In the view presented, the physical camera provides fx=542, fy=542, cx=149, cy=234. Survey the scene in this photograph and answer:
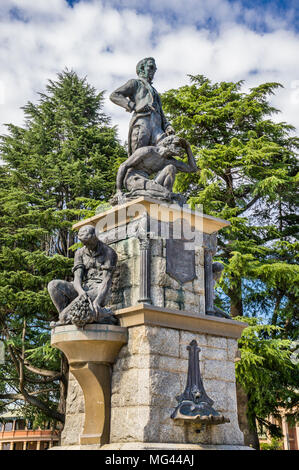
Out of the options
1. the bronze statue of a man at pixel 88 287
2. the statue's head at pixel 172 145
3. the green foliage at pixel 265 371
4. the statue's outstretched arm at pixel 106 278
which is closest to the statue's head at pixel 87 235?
the bronze statue of a man at pixel 88 287

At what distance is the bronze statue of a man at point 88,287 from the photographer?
5883 millimetres

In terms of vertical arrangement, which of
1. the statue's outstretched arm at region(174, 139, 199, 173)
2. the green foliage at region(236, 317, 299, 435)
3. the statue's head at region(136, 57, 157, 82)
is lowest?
the green foliage at region(236, 317, 299, 435)

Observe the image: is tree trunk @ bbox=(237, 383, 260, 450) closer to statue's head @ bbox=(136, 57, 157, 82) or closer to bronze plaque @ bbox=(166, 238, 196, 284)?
bronze plaque @ bbox=(166, 238, 196, 284)

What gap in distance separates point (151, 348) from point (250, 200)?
1228cm

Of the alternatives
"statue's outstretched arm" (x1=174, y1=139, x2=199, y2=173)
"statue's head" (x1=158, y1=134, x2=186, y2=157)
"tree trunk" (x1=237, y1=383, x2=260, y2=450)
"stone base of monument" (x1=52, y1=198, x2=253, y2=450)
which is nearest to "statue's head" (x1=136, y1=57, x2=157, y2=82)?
"statue's head" (x1=158, y1=134, x2=186, y2=157)

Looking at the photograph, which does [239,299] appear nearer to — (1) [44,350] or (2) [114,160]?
(1) [44,350]

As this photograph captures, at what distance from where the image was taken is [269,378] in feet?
43.7

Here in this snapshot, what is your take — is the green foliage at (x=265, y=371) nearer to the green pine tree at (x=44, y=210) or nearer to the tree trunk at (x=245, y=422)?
the tree trunk at (x=245, y=422)

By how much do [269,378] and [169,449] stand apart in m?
8.60

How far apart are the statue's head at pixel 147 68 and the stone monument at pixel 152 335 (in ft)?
3.79

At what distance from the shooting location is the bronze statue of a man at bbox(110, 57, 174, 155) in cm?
748

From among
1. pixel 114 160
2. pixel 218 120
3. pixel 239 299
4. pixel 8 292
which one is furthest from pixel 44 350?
pixel 218 120

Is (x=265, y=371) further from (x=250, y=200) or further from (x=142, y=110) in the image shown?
(x=142, y=110)

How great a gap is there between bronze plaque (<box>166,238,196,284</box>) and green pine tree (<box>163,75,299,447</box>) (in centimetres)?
660
